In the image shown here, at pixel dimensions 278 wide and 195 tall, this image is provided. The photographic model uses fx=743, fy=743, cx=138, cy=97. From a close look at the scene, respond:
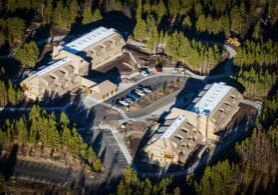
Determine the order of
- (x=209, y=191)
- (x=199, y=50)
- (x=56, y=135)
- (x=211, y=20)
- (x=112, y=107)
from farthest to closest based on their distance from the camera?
(x=211, y=20) → (x=199, y=50) → (x=112, y=107) → (x=56, y=135) → (x=209, y=191)

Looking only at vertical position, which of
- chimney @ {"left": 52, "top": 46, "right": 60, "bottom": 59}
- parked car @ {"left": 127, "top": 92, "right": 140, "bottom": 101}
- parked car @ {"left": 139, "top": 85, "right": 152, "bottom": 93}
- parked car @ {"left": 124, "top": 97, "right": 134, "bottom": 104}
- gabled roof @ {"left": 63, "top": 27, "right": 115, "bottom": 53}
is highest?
gabled roof @ {"left": 63, "top": 27, "right": 115, "bottom": 53}

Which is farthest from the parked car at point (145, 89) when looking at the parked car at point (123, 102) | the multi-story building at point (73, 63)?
the multi-story building at point (73, 63)

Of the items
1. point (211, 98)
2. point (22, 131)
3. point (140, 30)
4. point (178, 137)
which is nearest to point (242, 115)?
point (211, 98)

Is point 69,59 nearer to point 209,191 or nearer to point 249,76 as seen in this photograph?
point 249,76

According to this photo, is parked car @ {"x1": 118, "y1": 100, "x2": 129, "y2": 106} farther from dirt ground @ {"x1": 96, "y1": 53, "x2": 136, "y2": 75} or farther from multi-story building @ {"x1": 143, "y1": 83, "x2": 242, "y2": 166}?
dirt ground @ {"x1": 96, "y1": 53, "x2": 136, "y2": 75}

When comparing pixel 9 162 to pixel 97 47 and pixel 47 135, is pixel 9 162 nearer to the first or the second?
pixel 47 135

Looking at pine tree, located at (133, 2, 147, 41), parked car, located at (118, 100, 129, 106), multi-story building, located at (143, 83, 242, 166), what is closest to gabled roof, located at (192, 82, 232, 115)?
multi-story building, located at (143, 83, 242, 166)

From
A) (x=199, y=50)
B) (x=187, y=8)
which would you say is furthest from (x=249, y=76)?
(x=187, y=8)
